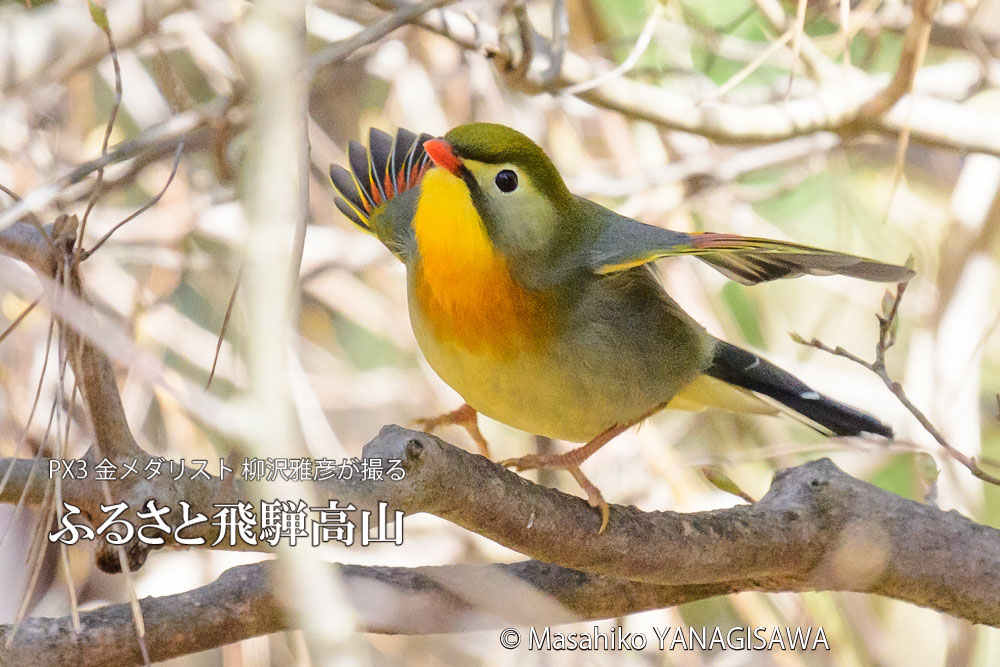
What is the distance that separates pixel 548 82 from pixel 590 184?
101 cm

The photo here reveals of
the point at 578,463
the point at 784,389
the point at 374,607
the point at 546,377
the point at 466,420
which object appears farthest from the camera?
the point at 784,389

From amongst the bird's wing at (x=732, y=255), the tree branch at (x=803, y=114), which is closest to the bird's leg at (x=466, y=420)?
the bird's wing at (x=732, y=255)

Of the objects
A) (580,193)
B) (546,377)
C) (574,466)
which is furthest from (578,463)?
(580,193)

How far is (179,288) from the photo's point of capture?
4.57m

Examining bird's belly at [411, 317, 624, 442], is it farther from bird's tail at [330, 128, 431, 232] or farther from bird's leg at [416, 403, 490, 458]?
bird's tail at [330, 128, 431, 232]

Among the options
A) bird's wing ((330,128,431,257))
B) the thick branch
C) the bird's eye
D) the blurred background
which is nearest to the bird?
the bird's eye

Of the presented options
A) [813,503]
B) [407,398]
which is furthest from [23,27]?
[813,503]

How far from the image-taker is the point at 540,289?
270 cm

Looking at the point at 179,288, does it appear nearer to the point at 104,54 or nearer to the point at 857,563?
the point at 104,54

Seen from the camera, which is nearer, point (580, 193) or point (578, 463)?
point (578, 463)

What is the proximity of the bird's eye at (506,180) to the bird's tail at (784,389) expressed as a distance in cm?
102

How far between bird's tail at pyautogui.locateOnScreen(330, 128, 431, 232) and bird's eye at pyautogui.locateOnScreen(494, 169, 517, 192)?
0.62 metres

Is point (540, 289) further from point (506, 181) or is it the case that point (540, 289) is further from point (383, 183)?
point (383, 183)

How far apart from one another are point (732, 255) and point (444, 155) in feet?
2.60
